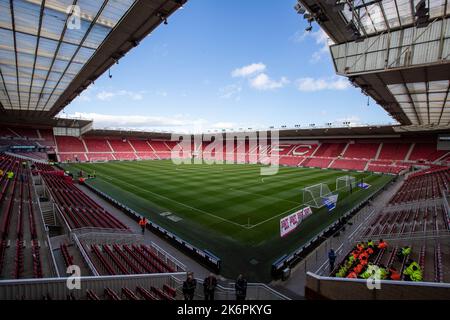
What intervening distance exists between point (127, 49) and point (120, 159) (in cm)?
5066

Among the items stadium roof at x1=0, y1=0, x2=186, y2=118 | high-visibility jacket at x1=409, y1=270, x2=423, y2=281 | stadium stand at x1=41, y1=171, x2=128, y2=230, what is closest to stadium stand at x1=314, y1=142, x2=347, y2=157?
stadium stand at x1=41, y1=171, x2=128, y2=230

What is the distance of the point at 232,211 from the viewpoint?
704 inches

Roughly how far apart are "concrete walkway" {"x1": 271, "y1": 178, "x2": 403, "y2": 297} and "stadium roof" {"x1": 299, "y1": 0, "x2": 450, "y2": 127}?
324 inches

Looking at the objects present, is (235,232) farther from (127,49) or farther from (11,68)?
(11,68)

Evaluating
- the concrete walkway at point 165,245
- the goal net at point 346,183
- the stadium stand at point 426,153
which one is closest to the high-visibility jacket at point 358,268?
the concrete walkway at point 165,245

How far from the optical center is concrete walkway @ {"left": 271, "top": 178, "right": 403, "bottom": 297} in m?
9.26

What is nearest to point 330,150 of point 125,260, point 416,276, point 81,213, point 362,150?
point 362,150

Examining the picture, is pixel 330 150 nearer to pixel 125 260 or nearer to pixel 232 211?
pixel 232 211

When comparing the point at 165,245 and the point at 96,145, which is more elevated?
the point at 96,145

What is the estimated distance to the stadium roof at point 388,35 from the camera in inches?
297

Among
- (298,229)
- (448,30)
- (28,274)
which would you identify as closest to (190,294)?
(28,274)

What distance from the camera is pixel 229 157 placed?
63.1m

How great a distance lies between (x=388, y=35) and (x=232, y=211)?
44.7 ft
